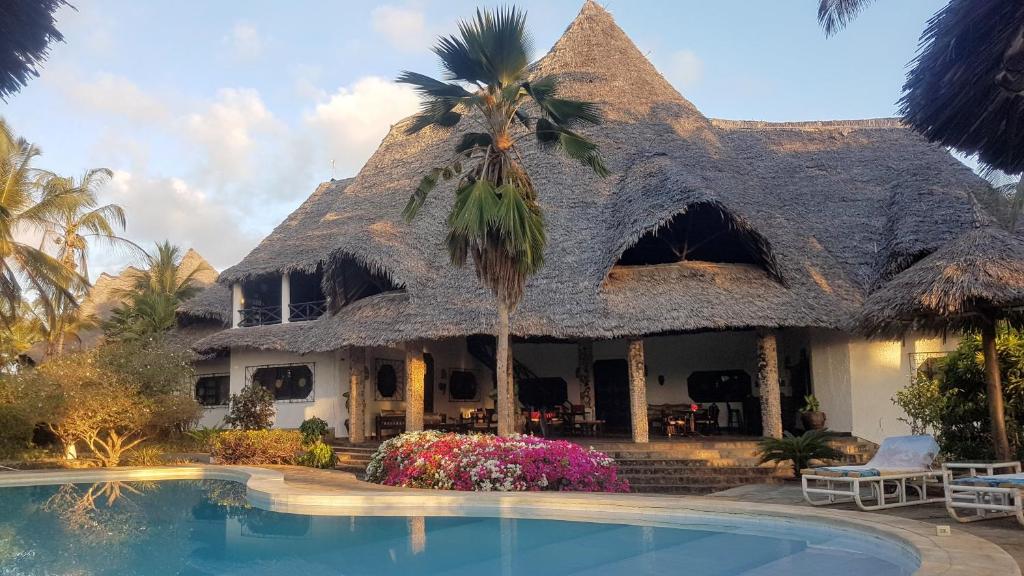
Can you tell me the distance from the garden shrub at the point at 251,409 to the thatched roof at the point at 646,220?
4.25ft

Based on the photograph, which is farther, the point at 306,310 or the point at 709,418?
the point at 306,310

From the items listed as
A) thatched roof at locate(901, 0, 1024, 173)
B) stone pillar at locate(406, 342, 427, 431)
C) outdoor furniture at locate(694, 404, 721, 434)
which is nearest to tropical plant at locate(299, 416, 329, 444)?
stone pillar at locate(406, 342, 427, 431)

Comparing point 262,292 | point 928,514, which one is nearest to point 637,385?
point 928,514

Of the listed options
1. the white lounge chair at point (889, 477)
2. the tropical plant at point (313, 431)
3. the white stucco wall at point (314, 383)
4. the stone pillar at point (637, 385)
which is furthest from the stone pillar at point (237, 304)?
the white lounge chair at point (889, 477)

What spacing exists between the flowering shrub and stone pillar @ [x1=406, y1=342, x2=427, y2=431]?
4472 mm

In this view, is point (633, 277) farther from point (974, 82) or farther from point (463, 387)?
point (974, 82)

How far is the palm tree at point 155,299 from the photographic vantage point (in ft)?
81.0

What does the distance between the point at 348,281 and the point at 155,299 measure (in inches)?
416

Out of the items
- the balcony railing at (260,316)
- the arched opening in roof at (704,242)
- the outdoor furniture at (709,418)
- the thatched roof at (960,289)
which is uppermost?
the arched opening in roof at (704,242)

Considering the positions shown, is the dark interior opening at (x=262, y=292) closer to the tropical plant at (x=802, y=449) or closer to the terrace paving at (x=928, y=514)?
the tropical plant at (x=802, y=449)

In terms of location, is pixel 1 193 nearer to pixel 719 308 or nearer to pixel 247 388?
pixel 247 388

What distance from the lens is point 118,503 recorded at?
11602mm

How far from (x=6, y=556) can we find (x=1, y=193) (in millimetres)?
13098

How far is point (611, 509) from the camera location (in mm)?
8828
